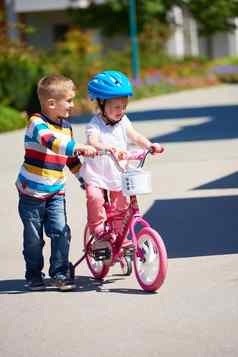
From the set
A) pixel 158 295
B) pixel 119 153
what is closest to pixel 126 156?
pixel 119 153

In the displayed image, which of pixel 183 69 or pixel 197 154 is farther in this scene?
pixel 183 69

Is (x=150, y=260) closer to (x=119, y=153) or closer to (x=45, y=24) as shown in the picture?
(x=119, y=153)

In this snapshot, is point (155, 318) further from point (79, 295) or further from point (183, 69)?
point (183, 69)

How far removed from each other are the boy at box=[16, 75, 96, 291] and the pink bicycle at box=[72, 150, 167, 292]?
28cm

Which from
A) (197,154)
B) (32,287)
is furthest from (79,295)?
(197,154)

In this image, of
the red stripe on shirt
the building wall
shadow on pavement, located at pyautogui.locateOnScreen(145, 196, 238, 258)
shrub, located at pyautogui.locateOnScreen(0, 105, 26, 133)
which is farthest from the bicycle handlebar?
the building wall

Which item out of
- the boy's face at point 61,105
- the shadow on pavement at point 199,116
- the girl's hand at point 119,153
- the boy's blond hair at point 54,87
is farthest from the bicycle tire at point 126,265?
the shadow on pavement at point 199,116

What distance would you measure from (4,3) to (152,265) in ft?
167

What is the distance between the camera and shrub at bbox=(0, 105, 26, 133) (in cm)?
2711

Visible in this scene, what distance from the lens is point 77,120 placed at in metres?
30.2

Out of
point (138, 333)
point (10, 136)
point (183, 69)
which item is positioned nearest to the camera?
point (138, 333)

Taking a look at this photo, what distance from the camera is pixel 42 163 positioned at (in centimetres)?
867

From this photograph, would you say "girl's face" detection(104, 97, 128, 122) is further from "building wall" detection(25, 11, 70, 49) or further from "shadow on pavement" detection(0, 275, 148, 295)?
"building wall" detection(25, 11, 70, 49)

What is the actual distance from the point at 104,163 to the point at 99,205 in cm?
29
